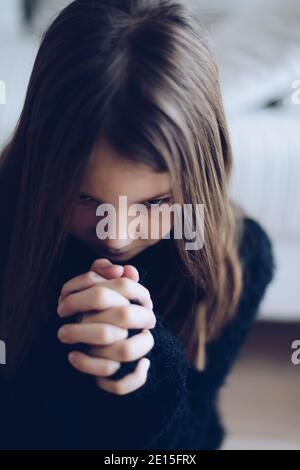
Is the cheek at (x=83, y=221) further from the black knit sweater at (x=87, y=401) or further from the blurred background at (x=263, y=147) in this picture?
the blurred background at (x=263, y=147)

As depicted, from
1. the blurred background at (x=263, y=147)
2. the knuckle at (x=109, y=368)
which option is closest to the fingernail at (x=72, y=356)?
the knuckle at (x=109, y=368)

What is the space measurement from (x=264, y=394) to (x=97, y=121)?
56 cm

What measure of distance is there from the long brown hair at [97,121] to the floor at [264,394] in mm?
351

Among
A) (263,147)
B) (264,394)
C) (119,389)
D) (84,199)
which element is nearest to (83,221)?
(84,199)

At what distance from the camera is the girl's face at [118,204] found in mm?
377

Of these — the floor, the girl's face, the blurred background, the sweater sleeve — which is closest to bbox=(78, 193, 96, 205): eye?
the girl's face

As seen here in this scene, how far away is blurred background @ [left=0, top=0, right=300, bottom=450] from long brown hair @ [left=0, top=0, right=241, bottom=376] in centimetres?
20

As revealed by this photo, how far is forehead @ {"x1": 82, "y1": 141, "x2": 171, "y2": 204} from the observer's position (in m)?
0.37

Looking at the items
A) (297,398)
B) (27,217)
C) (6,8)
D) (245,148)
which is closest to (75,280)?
(27,217)

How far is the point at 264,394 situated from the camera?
2.57ft

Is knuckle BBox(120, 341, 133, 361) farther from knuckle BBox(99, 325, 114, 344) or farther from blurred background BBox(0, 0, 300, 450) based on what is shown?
blurred background BBox(0, 0, 300, 450)

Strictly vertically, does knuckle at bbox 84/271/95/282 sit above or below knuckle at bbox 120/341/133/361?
above

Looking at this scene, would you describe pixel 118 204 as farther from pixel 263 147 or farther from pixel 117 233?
pixel 263 147

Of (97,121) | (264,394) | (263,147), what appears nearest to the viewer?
(97,121)
